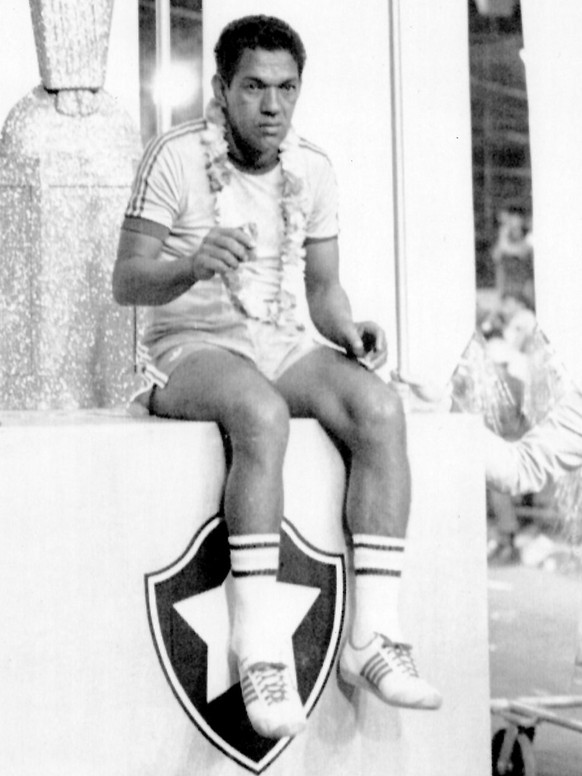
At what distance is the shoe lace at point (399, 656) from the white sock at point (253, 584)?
0.16 metres

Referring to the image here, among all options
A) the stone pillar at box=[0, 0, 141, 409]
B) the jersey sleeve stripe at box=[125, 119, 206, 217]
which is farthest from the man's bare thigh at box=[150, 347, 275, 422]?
the stone pillar at box=[0, 0, 141, 409]

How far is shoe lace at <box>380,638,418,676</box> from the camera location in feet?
5.37

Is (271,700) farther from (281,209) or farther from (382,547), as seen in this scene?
(281,209)

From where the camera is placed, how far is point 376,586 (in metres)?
1.70

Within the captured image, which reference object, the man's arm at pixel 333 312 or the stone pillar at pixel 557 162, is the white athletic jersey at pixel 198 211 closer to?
the man's arm at pixel 333 312

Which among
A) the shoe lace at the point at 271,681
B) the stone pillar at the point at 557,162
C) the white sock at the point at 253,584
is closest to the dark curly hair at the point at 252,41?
the white sock at the point at 253,584

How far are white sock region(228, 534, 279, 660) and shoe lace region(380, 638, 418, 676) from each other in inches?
6.5

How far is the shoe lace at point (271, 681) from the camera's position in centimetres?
155

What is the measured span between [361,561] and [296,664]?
16 centimetres

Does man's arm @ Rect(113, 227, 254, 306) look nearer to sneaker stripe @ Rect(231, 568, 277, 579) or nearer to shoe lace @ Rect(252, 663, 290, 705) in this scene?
sneaker stripe @ Rect(231, 568, 277, 579)

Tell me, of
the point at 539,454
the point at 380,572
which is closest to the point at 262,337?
the point at 380,572

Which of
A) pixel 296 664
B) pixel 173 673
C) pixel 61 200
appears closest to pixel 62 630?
pixel 173 673

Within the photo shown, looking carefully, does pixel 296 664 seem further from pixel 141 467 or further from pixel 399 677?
pixel 141 467

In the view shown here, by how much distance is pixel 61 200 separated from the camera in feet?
7.14
